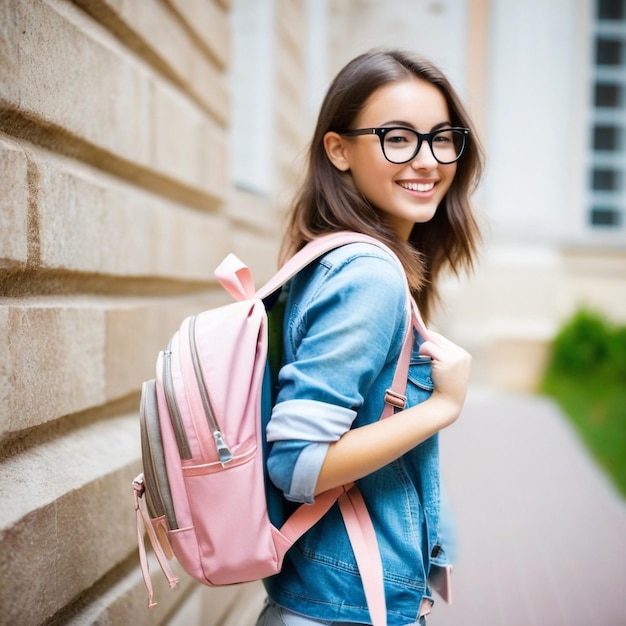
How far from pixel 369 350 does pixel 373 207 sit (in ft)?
1.61

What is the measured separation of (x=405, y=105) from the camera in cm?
156

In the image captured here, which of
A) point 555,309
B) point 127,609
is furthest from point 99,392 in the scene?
point 555,309

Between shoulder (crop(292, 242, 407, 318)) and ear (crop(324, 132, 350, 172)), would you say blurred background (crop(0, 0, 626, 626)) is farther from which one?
shoulder (crop(292, 242, 407, 318))

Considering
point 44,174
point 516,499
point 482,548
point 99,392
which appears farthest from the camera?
point 516,499

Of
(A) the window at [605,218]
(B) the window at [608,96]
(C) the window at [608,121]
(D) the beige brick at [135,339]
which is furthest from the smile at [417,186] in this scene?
(B) the window at [608,96]

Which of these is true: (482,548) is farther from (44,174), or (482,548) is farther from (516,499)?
(44,174)

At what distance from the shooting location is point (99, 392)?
2.04m

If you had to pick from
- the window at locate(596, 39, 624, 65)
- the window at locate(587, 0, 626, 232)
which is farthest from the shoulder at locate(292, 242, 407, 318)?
the window at locate(596, 39, 624, 65)

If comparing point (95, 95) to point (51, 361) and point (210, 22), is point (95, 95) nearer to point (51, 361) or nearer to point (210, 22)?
point (51, 361)

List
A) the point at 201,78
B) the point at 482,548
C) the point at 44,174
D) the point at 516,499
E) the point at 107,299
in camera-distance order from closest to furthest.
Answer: the point at 44,174, the point at 107,299, the point at 201,78, the point at 482,548, the point at 516,499

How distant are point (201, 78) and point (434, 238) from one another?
1.70 m

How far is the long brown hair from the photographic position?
1588mm

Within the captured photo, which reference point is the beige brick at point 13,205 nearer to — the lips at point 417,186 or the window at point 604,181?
the lips at point 417,186

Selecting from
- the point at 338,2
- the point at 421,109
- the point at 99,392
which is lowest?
the point at 99,392
